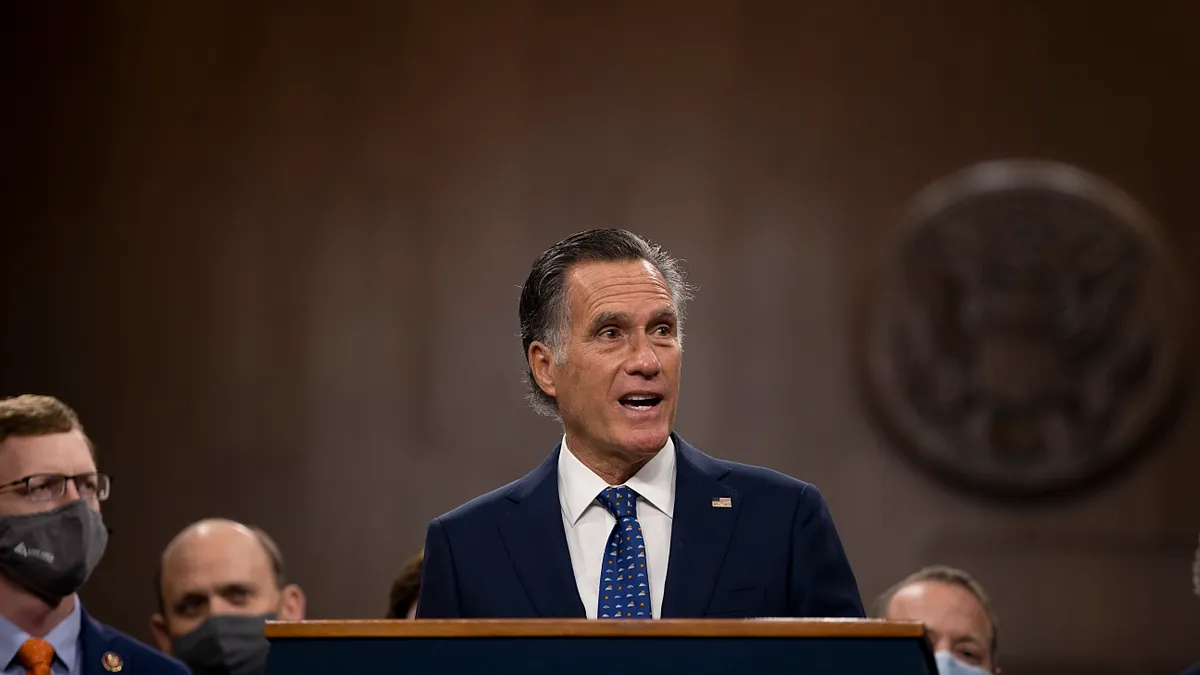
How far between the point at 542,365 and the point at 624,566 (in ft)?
1.20

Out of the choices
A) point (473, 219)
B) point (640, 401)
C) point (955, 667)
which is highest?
point (473, 219)

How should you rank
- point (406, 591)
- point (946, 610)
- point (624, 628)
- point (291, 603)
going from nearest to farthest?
point (624, 628)
point (406, 591)
point (946, 610)
point (291, 603)

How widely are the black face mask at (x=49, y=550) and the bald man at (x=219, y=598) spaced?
0.64 m

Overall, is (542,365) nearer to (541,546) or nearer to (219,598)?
(541,546)

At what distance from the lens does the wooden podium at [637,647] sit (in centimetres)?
158

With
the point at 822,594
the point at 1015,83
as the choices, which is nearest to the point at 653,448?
the point at 822,594

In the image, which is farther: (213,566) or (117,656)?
(213,566)

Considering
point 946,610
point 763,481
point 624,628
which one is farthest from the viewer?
point 946,610

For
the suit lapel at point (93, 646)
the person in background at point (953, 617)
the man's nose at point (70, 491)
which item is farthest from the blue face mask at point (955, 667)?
the man's nose at point (70, 491)

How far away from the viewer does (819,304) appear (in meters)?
5.01

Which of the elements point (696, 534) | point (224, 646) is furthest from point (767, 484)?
point (224, 646)

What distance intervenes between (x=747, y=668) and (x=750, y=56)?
148 inches

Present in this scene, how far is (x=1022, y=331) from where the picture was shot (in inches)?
196

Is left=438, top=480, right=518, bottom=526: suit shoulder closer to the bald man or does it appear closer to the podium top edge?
the podium top edge
